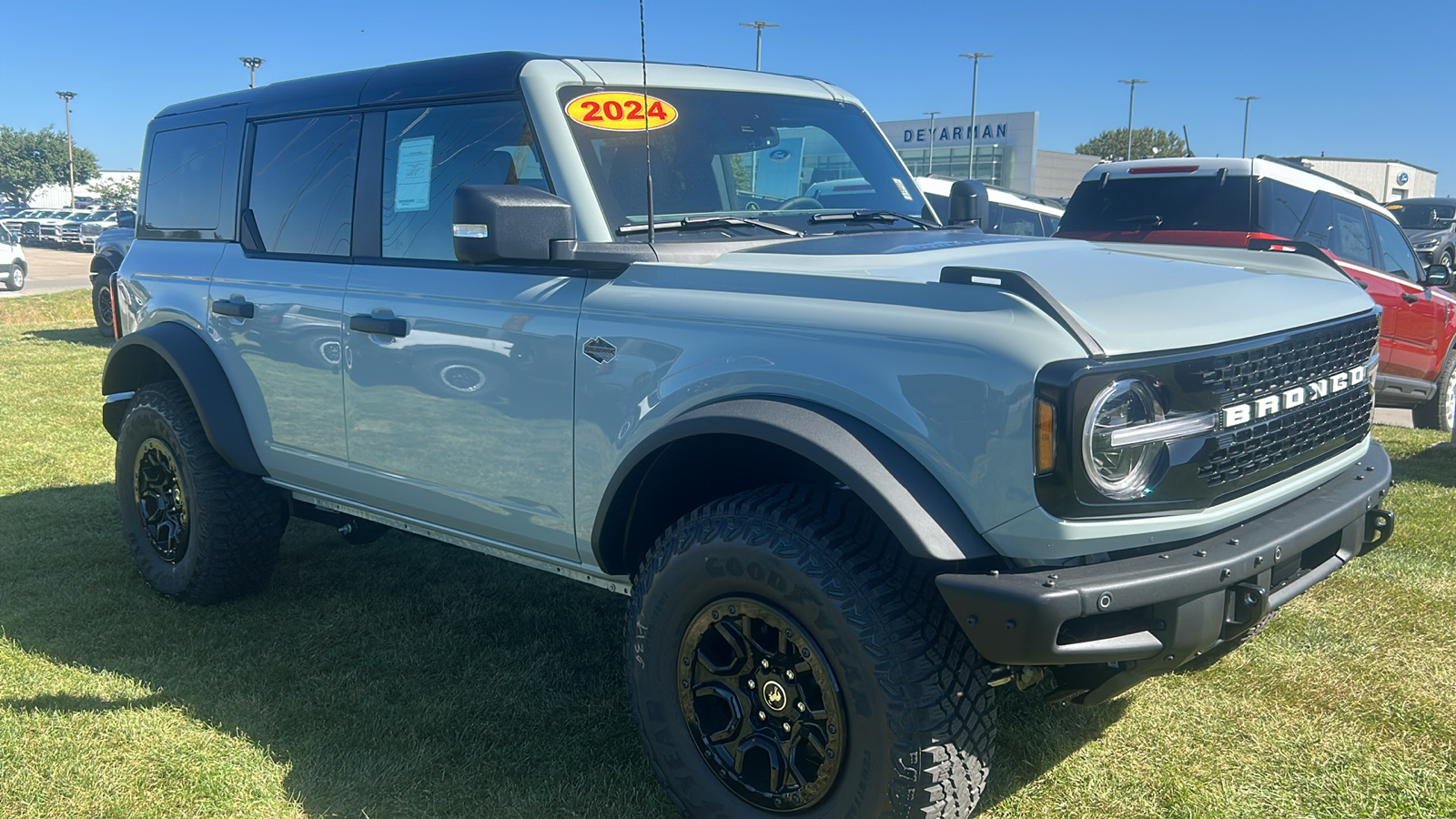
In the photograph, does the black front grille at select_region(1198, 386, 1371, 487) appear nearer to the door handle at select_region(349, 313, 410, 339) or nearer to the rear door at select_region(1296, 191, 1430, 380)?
the door handle at select_region(349, 313, 410, 339)

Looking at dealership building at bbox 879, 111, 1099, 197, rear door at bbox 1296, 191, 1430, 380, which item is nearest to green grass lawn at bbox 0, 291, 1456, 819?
rear door at bbox 1296, 191, 1430, 380

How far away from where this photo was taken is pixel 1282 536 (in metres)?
2.63

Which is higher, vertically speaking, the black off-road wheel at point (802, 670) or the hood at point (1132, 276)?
the hood at point (1132, 276)

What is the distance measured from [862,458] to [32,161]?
121m

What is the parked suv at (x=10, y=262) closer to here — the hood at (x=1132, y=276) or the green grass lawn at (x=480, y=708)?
the green grass lawn at (x=480, y=708)

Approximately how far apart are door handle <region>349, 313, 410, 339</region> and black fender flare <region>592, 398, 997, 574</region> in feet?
3.93

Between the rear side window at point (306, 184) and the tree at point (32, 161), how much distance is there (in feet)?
385

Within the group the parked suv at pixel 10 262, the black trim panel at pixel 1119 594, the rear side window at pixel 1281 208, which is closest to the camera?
A: the black trim panel at pixel 1119 594

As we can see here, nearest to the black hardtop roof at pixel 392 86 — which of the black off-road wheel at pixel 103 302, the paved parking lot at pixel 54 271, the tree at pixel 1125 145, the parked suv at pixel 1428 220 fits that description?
the black off-road wheel at pixel 103 302

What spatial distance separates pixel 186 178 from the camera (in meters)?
4.96

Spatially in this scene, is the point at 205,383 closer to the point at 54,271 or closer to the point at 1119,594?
the point at 1119,594

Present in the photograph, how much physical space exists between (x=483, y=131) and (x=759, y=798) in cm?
222

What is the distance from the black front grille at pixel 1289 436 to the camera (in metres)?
2.55

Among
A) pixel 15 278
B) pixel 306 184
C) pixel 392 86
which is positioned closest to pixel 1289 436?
pixel 392 86
